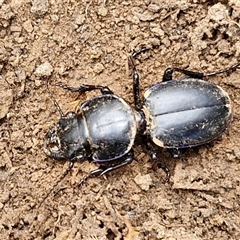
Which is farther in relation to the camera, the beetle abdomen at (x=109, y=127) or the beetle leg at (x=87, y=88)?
the beetle leg at (x=87, y=88)

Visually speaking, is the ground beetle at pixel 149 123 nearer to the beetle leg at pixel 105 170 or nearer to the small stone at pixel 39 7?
the beetle leg at pixel 105 170

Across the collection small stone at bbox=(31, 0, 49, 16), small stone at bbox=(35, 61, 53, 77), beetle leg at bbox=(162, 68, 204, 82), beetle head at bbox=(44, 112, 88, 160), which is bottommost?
beetle head at bbox=(44, 112, 88, 160)

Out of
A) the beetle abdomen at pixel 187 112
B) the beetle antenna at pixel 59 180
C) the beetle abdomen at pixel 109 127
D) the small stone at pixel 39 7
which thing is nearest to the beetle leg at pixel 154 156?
the beetle abdomen at pixel 187 112

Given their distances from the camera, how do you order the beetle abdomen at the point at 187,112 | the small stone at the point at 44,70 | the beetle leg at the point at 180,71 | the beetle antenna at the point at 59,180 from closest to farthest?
the beetle abdomen at the point at 187,112 → the beetle antenna at the point at 59,180 → the beetle leg at the point at 180,71 → the small stone at the point at 44,70

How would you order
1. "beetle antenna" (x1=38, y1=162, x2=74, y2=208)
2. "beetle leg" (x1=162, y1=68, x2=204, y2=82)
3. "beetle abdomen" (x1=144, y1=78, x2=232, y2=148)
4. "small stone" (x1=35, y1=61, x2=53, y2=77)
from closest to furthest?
1. "beetle abdomen" (x1=144, y1=78, x2=232, y2=148)
2. "beetle antenna" (x1=38, y1=162, x2=74, y2=208)
3. "beetle leg" (x1=162, y1=68, x2=204, y2=82)
4. "small stone" (x1=35, y1=61, x2=53, y2=77)

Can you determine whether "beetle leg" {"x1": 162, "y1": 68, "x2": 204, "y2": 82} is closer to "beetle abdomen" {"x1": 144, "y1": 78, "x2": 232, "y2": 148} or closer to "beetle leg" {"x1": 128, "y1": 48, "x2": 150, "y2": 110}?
"beetle abdomen" {"x1": 144, "y1": 78, "x2": 232, "y2": 148}

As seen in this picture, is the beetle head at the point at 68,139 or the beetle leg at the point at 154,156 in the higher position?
the beetle head at the point at 68,139

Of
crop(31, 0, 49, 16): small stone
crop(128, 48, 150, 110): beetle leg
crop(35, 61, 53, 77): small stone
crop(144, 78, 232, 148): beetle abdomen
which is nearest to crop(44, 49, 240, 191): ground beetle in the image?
crop(144, 78, 232, 148): beetle abdomen

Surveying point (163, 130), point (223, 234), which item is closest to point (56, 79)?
point (163, 130)
